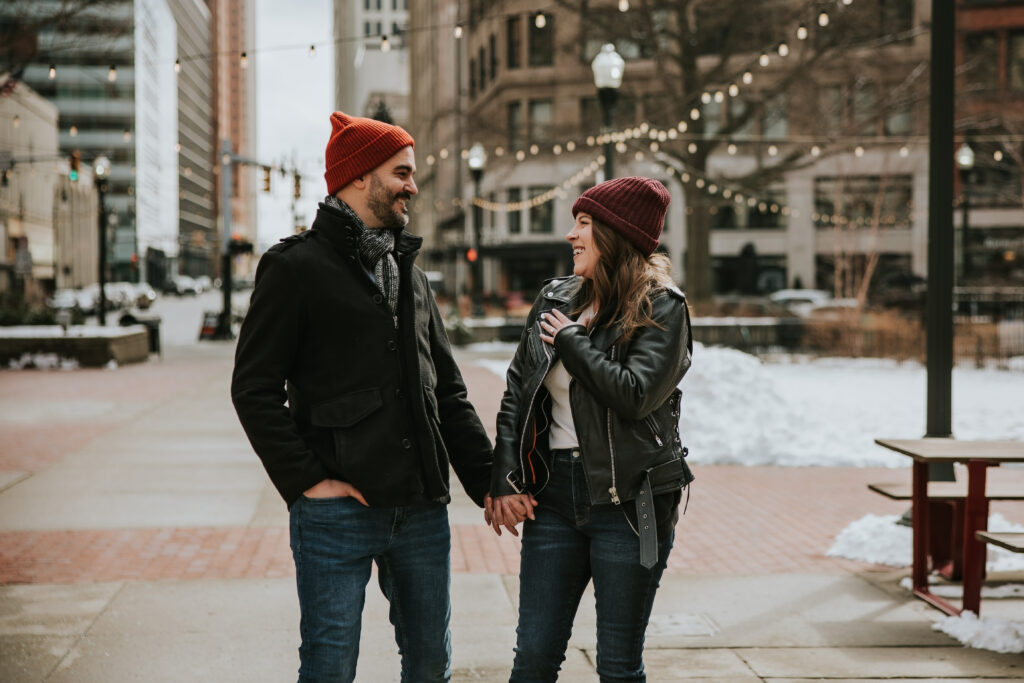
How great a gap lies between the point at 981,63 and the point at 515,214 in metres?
26.8

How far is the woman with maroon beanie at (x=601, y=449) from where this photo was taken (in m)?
3.17

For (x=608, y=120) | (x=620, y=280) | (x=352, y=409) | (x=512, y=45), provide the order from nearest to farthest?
(x=352, y=409) < (x=620, y=280) < (x=608, y=120) < (x=512, y=45)

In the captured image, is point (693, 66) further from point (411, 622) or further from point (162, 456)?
point (411, 622)

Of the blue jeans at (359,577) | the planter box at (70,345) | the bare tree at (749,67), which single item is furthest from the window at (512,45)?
the blue jeans at (359,577)

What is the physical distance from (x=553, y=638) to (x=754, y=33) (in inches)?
1106

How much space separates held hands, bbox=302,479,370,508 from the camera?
3.07 meters

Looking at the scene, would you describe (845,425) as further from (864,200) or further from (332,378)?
(864,200)

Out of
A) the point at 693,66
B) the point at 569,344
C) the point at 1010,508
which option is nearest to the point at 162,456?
the point at 1010,508

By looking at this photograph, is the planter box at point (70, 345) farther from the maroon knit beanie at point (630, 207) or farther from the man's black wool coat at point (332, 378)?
the maroon knit beanie at point (630, 207)

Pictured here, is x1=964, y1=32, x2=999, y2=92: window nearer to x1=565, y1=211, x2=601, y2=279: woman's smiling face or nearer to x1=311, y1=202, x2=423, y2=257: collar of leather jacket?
x1=565, y1=211, x2=601, y2=279: woman's smiling face

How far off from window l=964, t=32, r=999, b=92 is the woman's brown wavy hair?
30671 mm

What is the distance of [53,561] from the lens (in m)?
6.62

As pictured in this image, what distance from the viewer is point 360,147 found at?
3227 millimetres

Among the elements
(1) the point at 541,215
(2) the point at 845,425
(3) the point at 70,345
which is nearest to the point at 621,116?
(3) the point at 70,345
